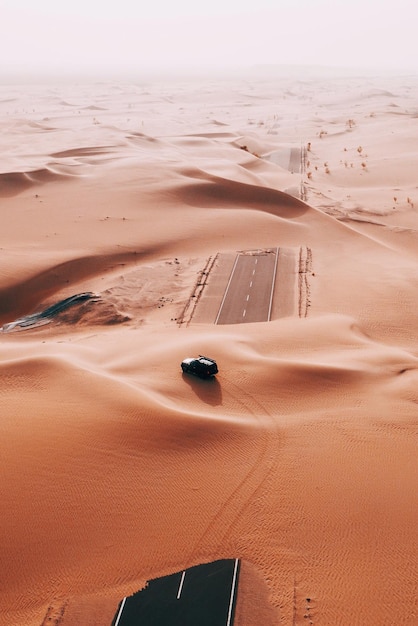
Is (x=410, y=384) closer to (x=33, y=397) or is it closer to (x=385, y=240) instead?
(x=33, y=397)

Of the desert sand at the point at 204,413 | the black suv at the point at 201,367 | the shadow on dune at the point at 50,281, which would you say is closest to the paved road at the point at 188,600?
the desert sand at the point at 204,413

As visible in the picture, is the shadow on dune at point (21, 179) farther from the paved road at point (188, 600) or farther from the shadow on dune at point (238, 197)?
the paved road at point (188, 600)

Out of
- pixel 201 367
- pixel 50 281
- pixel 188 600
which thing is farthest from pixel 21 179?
pixel 188 600

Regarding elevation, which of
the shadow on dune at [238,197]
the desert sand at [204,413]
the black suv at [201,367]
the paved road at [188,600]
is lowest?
the paved road at [188,600]

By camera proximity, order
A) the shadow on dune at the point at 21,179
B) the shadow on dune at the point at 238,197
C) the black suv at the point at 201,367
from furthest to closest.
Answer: the shadow on dune at the point at 21,179
the shadow on dune at the point at 238,197
the black suv at the point at 201,367

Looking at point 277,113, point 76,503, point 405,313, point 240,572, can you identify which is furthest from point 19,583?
point 277,113

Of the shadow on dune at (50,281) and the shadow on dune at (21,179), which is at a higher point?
the shadow on dune at (21,179)

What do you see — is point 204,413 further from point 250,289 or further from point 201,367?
point 250,289
